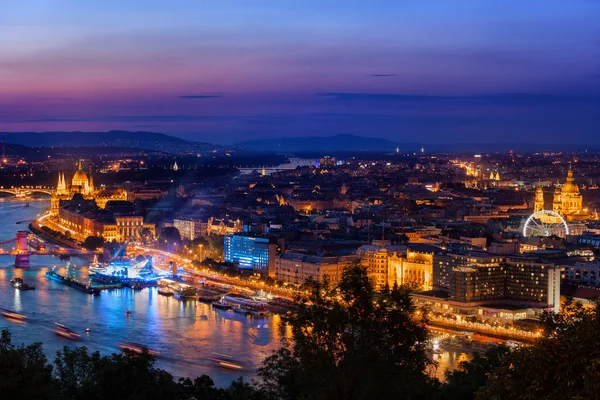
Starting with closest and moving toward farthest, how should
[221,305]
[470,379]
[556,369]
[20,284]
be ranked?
[556,369] → [470,379] → [221,305] → [20,284]

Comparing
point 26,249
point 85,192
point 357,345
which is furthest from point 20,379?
point 85,192

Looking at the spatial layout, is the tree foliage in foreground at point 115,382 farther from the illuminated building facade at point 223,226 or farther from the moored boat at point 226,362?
the illuminated building facade at point 223,226

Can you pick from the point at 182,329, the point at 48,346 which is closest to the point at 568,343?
the point at 48,346

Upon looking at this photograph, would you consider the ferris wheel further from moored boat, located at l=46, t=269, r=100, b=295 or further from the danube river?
moored boat, located at l=46, t=269, r=100, b=295

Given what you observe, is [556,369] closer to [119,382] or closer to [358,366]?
[358,366]

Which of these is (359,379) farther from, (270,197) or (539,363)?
(270,197)
